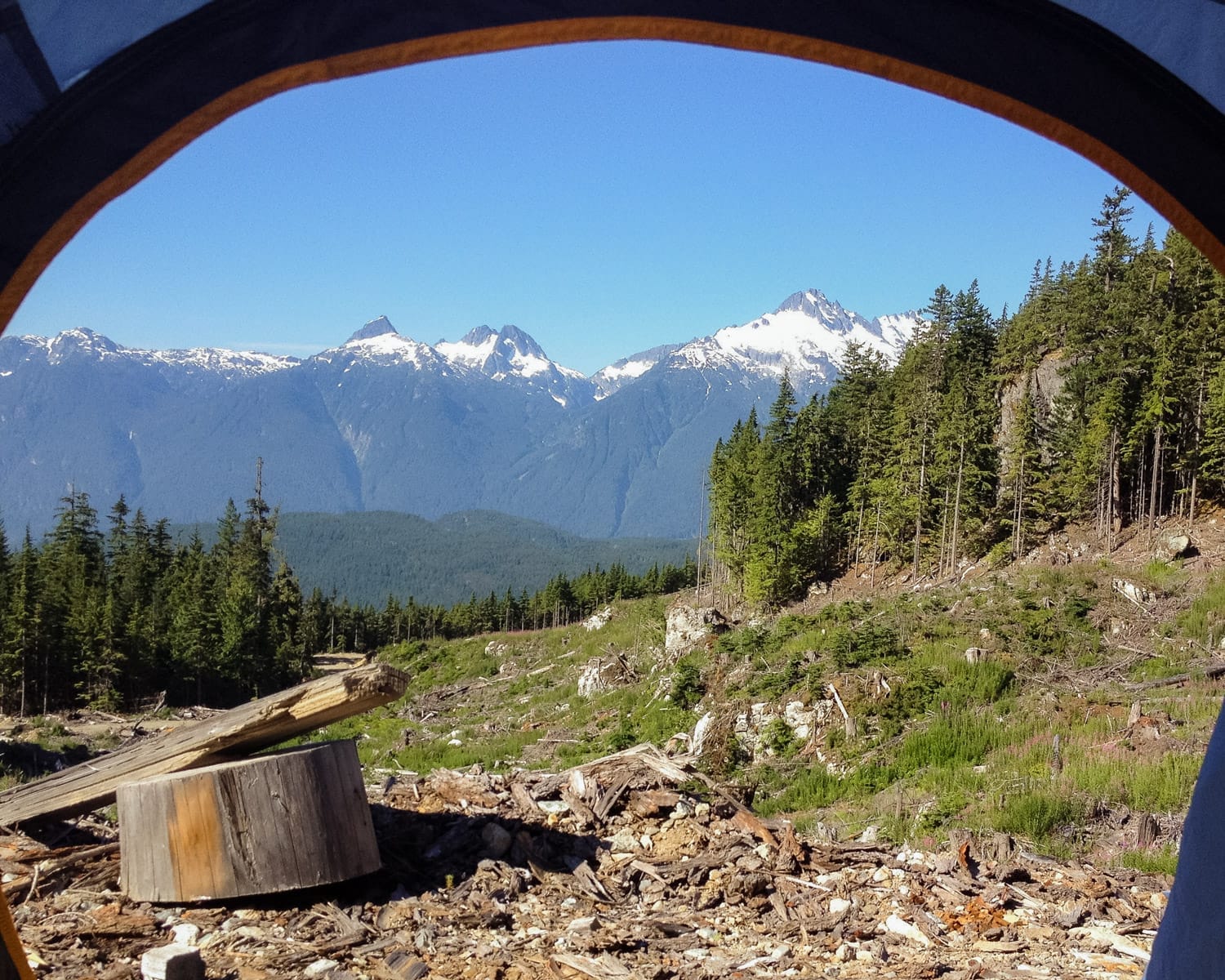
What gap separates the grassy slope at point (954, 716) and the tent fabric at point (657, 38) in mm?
5475

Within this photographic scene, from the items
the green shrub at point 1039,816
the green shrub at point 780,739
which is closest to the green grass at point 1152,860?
the green shrub at point 1039,816

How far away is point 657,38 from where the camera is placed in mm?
2648

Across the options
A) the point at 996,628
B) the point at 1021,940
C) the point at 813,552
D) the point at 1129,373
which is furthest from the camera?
the point at 813,552

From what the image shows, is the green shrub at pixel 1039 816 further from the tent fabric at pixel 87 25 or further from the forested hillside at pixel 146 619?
the forested hillside at pixel 146 619

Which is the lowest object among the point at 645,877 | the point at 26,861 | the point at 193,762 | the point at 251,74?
the point at 645,877

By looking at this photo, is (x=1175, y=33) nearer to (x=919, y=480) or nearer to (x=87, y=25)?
(x=87, y=25)

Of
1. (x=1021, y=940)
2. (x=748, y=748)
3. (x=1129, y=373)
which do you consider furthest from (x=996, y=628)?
(x=1129, y=373)

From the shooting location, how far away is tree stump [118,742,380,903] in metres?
4.88

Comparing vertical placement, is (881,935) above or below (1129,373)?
below

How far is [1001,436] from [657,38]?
1654 inches

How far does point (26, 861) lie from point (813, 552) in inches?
1515

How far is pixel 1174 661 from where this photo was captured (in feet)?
44.8

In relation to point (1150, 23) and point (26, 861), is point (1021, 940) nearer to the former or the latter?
point (1150, 23)

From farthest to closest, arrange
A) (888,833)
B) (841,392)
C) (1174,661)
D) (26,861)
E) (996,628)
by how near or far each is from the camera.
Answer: (841,392)
(996,628)
(1174,661)
(888,833)
(26,861)
